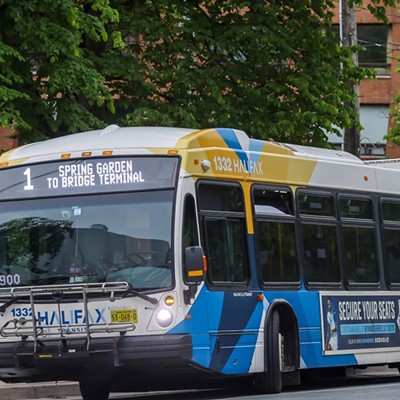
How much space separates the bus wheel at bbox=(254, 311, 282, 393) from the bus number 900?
3005mm

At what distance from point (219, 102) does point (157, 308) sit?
10615 mm

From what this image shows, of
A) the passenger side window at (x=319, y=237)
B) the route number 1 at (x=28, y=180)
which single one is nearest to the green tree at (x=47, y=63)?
the route number 1 at (x=28, y=180)

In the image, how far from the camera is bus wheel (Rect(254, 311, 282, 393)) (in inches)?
596

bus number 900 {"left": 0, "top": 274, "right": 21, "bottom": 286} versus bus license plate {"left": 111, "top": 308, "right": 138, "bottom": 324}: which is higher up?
bus number 900 {"left": 0, "top": 274, "right": 21, "bottom": 286}

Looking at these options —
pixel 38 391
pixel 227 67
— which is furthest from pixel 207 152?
pixel 227 67

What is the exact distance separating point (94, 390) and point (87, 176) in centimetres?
284

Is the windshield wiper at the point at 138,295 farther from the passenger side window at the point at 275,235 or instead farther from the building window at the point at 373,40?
the building window at the point at 373,40

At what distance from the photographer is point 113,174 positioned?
1411 cm

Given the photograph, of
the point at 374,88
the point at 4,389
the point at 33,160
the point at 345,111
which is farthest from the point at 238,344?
the point at 374,88

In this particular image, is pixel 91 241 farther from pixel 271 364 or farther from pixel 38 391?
pixel 38 391

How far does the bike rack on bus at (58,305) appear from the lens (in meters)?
13.5

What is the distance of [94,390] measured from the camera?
51.0ft

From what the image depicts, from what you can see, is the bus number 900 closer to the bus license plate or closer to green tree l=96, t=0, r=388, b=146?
the bus license plate

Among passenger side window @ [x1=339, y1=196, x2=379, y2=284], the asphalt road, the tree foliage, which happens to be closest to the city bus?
the asphalt road
